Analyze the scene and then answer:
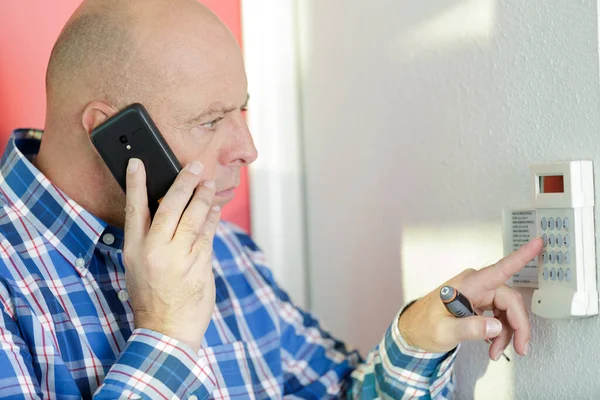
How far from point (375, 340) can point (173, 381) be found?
2.08 ft

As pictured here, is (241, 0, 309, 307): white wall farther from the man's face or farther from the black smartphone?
the black smartphone

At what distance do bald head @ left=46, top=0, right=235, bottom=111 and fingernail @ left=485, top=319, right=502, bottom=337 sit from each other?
22.6 inches

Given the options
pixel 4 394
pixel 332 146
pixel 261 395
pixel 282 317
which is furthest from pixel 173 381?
pixel 332 146

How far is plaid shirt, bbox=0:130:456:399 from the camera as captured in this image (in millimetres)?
933

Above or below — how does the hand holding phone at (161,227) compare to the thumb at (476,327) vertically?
above

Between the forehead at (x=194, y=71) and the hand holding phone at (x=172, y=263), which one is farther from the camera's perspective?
the forehead at (x=194, y=71)

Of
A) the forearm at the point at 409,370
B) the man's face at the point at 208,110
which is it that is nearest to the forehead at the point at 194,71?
the man's face at the point at 208,110

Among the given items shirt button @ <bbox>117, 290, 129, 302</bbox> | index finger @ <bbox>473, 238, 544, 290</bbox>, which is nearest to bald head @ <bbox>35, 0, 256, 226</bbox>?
shirt button @ <bbox>117, 290, 129, 302</bbox>

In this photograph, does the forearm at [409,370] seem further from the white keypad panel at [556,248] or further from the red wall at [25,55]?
the red wall at [25,55]

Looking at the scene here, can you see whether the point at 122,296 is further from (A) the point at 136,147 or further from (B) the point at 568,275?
(B) the point at 568,275

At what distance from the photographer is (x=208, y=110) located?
1.14 metres

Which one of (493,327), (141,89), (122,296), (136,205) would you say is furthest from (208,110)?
(493,327)

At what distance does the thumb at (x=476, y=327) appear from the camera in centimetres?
100

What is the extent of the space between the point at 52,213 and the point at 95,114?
16cm
